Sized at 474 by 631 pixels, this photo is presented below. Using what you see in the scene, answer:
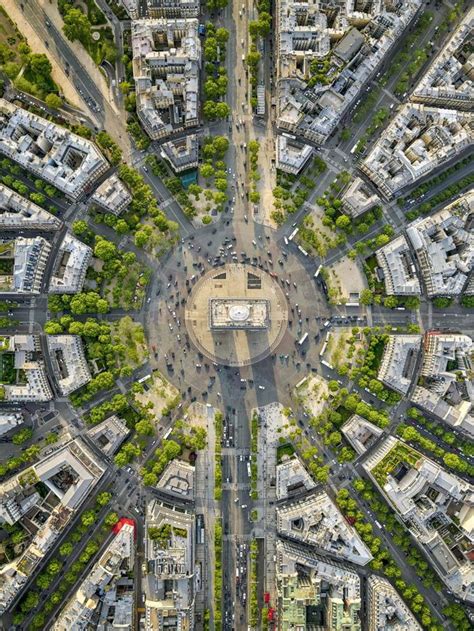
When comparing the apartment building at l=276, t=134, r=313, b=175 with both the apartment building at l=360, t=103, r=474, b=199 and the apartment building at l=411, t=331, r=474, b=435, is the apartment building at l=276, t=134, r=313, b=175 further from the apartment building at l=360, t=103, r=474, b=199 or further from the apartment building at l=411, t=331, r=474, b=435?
the apartment building at l=411, t=331, r=474, b=435

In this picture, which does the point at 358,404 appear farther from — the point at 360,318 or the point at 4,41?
the point at 4,41

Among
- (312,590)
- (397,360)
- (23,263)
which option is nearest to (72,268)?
(23,263)

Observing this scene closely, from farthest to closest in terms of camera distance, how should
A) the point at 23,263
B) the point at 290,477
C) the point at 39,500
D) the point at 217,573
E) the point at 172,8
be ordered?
the point at 217,573, the point at 290,477, the point at 39,500, the point at 172,8, the point at 23,263

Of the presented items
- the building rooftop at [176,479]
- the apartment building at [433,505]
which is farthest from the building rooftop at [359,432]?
the building rooftop at [176,479]

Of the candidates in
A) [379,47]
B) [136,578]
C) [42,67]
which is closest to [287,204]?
[379,47]

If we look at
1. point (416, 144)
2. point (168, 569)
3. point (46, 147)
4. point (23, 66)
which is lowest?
point (168, 569)

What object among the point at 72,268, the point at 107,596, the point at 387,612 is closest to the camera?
the point at 72,268

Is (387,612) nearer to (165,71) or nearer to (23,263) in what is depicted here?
(23,263)
